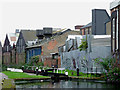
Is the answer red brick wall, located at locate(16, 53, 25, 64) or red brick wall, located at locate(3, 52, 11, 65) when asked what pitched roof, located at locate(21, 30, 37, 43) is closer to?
red brick wall, located at locate(16, 53, 25, 64)

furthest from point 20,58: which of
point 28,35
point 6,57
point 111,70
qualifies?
point 111,70

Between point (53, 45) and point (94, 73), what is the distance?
96.1 feet

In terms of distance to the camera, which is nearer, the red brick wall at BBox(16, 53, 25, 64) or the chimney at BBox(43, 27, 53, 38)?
the chimney at BBox(43, 27, 53, 38)

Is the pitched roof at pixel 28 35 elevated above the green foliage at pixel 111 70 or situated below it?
above

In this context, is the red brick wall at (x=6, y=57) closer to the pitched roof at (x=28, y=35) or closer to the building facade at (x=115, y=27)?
the pitched roof at (x=28, y=35)

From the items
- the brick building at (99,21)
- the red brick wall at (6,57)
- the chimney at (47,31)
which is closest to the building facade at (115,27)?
→ the brick building at (99,21)

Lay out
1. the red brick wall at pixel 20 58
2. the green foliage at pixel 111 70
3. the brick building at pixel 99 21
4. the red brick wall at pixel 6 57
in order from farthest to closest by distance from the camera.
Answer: the red brick wall at pixel 6 57, the red brick wall at pixel 20 58, the brick building at pixel 99 21, the green foliage at pixel 111 70

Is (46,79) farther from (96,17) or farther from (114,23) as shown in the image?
(96,17)

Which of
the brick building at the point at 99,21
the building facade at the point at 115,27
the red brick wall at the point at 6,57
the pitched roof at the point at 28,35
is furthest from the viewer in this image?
the red brick wall at the point at 6,57

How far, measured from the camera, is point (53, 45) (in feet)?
201

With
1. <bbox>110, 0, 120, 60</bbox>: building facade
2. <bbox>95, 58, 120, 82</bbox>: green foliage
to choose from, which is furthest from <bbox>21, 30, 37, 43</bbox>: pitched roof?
<bbox>95, 58, 120, 82</bbox>: green foliage

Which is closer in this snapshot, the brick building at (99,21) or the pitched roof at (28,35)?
the brick building at (99,21)

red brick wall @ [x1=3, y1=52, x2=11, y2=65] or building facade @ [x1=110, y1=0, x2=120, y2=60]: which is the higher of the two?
building facade @ [x1=110, y1=0, x2=120, y2=60]

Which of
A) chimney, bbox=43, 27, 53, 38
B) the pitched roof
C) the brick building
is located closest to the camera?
the brick building
